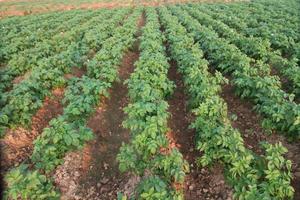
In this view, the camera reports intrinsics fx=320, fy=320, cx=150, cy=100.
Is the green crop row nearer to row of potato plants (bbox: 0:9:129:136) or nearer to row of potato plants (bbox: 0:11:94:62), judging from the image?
row of potato plants (bbox: 0:9:129:136)

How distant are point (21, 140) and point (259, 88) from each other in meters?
5.82

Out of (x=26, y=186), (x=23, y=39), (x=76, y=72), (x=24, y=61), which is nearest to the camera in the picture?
(x=26, y=186)

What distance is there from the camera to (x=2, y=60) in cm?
1258

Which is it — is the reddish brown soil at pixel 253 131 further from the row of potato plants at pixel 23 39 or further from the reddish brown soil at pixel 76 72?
the row of potato plants at pixel 23 39

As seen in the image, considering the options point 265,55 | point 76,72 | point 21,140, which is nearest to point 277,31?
point 265,55

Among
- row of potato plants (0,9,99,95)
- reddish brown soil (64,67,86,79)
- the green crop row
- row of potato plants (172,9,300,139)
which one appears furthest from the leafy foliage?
the green crop row

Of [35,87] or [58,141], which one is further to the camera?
[35,87]

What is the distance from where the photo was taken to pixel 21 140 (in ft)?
23.9

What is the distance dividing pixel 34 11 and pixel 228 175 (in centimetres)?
3094

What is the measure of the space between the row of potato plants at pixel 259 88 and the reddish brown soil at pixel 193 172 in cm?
163

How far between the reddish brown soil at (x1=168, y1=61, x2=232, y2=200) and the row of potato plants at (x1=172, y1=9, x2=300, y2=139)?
1628 mm

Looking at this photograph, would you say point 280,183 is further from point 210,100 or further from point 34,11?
point 34,11

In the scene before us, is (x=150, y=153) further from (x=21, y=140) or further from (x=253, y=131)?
(x=21, y=140)

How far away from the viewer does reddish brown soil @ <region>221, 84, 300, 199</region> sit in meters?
6.26
